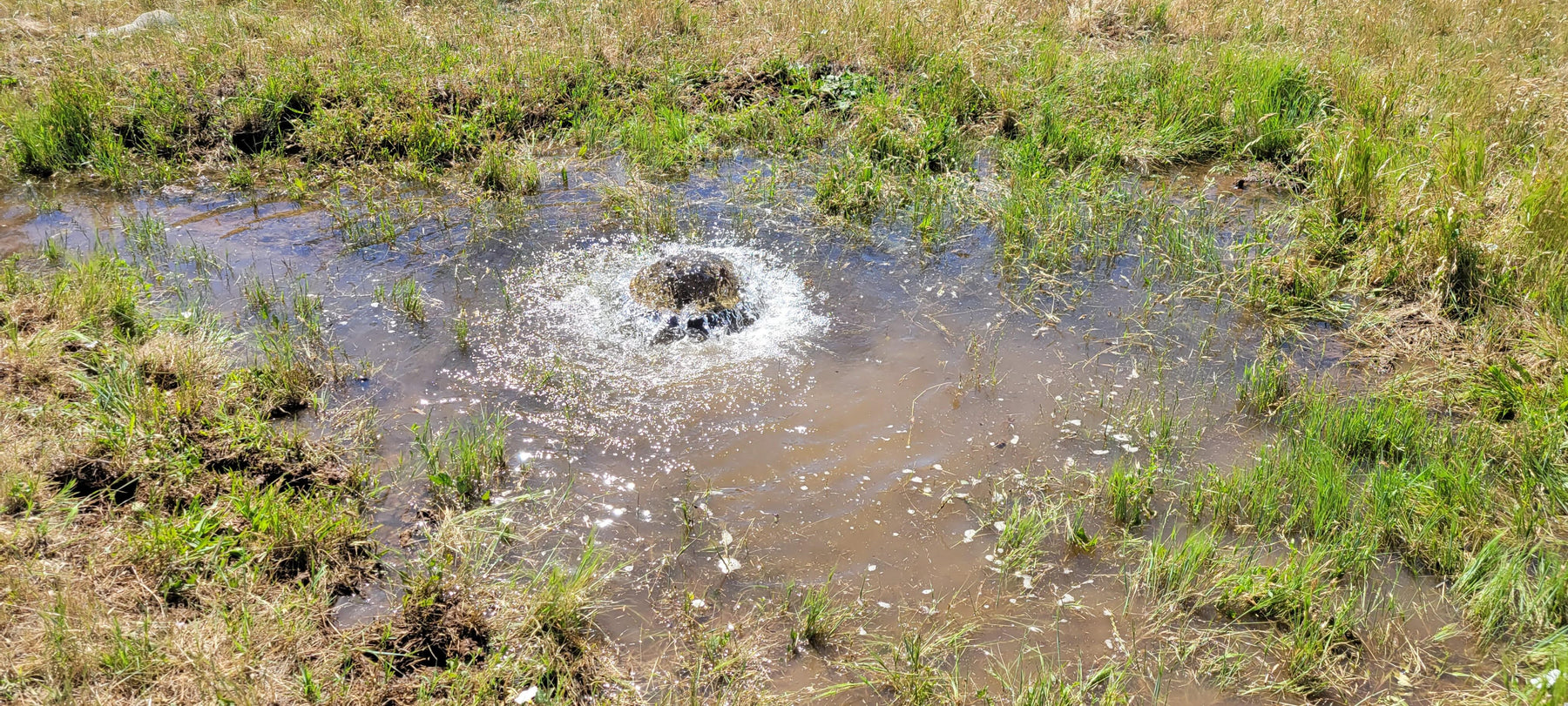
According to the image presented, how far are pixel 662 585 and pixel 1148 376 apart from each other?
316 centimetres

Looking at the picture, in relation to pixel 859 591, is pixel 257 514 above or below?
above

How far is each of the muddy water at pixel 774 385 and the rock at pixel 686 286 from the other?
190 millimetres

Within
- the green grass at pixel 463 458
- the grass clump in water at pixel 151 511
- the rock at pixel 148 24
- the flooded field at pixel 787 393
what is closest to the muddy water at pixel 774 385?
the flooded field at pixel 787 393

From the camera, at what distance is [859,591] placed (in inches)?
151

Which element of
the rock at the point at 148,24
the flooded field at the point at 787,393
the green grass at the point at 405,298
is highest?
the rock at the point at 148,24

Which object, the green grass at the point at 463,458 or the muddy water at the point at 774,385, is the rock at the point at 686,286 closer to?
the muddy water at the point at 774,385

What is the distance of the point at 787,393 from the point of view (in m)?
5.09

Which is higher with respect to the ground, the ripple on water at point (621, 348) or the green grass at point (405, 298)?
the green grass at point (405, 298)

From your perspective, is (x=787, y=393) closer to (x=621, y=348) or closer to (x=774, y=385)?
(x=774, y=385)

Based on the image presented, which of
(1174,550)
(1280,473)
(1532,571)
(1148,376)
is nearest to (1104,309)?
(1148,376)

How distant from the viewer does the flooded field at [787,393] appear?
3.77m

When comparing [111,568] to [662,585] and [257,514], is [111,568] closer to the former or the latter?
[257,514]

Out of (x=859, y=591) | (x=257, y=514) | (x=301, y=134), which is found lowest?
(x=859, y=591)

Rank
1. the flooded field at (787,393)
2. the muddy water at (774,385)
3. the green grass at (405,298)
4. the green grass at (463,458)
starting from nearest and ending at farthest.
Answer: the flooded field at (787,393)
the muddy water at (774,385)
the green grass at (463,458)
the green grass at (405,298)
